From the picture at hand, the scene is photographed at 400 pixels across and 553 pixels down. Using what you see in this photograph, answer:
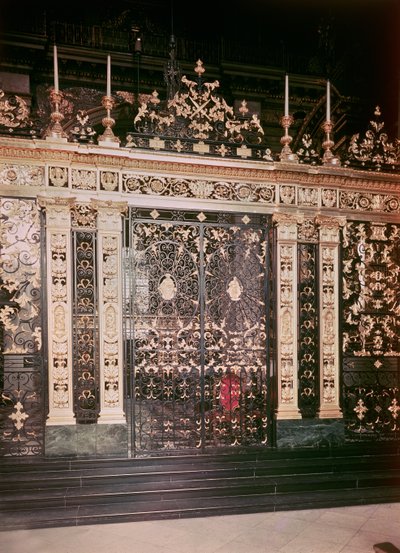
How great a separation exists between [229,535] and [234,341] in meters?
1.79

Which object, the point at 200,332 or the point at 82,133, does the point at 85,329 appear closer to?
the point at 200,332

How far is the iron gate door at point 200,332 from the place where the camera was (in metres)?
4.54

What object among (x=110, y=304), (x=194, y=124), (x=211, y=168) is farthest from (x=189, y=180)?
(x=110, y=304)

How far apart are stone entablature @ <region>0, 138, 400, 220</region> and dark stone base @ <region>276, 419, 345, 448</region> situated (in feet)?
7.30

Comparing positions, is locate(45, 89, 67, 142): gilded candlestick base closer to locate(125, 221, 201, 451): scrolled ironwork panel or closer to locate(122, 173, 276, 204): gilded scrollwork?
locate(122, 173, 276, 204): gilded scrollwork

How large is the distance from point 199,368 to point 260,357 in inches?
26.3

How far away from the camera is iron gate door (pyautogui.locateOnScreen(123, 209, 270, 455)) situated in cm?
454

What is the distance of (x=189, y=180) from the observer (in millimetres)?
4598

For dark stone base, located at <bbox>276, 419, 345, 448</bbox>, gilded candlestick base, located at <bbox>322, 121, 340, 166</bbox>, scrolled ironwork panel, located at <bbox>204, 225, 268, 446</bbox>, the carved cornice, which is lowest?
dark stone base, located at <bbox>276, 419, 345, 448</bbox>

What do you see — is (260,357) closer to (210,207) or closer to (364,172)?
(210,207)

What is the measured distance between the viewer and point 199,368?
4.62 meters

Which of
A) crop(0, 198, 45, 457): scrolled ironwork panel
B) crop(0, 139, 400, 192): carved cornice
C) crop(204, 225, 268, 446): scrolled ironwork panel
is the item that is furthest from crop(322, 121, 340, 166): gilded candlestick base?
crop(0, 198, 45, 457): scrolled ironwork panel

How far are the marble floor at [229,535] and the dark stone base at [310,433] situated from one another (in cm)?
74

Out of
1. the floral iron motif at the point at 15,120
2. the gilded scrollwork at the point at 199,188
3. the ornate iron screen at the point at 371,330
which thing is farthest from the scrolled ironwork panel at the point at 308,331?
the floral iron motif at the point at 15,120
